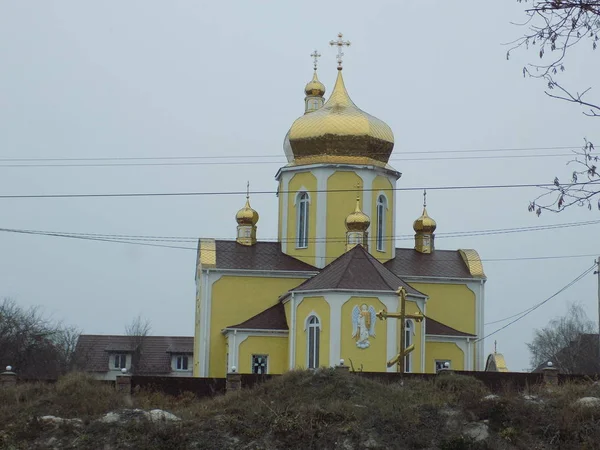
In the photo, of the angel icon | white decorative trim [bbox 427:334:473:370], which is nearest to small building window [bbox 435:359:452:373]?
white decorative trim [bbox 427:334:473:370]

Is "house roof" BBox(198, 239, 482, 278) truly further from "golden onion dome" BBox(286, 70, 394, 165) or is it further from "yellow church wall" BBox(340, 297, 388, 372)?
"yellow church wall" BBox(340, 297, 388, 372)

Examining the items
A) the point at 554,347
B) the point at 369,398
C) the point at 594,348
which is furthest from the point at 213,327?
the point at 554,347

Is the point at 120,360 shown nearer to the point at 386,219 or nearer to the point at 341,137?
the point at 386,219

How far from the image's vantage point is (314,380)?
914 inches

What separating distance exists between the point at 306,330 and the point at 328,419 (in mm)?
13728

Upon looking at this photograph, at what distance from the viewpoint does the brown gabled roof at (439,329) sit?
124ft

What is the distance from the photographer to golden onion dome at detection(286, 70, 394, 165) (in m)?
39.4

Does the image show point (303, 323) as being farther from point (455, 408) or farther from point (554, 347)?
point (554, 347)

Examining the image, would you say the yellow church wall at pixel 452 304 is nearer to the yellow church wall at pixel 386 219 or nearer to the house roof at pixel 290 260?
the house roof at pixel 290 260

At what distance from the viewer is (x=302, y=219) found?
3981cm

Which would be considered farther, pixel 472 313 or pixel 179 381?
pixel 472 313

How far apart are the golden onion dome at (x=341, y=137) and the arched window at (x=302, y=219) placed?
4.04ft

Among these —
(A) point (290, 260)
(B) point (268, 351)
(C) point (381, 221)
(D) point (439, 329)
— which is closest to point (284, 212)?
(A) point (290, 260)

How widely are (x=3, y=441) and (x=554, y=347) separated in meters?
53.5
